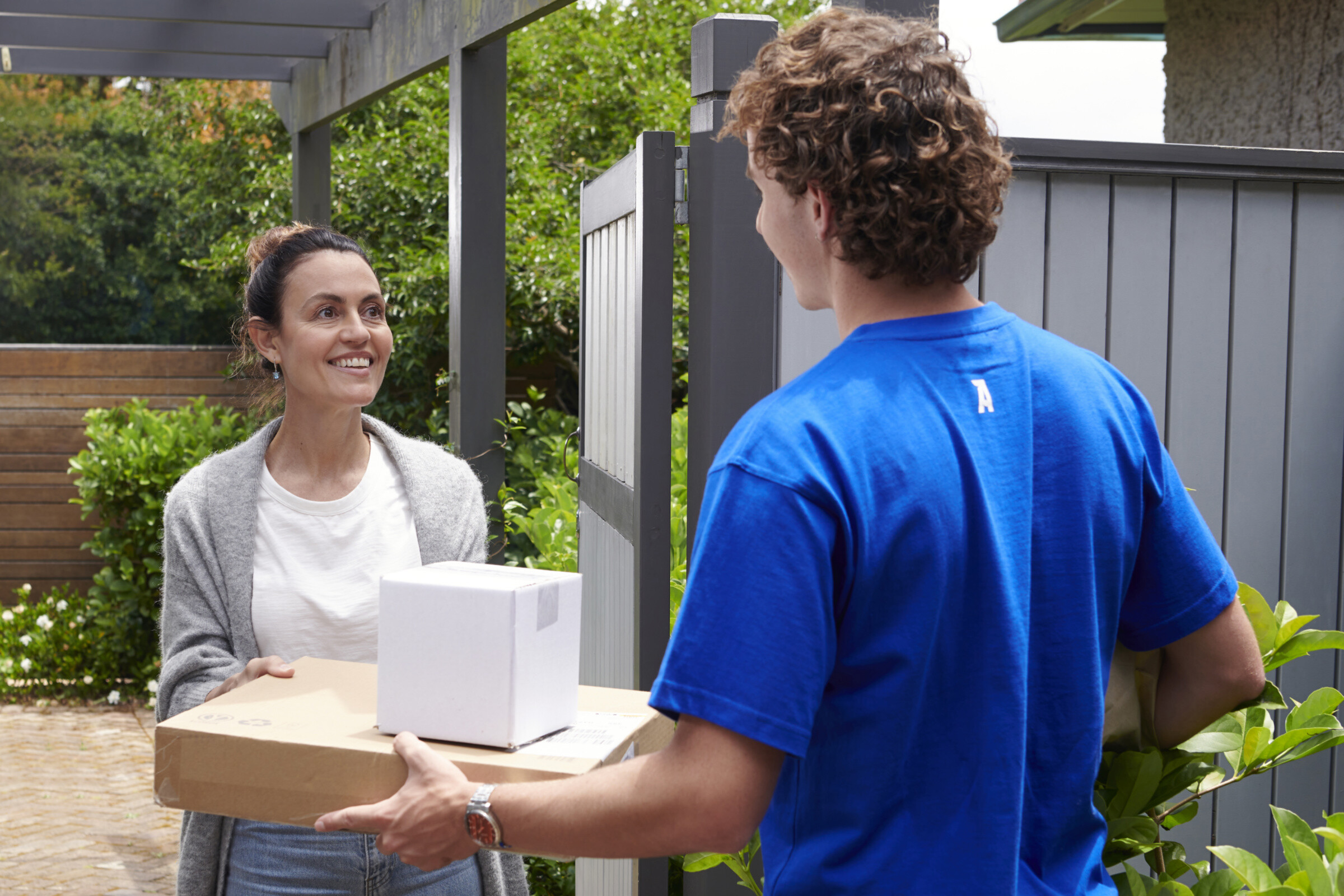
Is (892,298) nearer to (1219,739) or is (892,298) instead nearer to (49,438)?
(1219,739)

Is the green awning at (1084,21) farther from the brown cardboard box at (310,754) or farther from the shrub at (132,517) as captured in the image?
the brown cardboard box at (310,754)

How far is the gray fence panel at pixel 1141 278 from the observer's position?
2.19 meters

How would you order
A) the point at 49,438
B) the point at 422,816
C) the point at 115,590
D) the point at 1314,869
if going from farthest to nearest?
the point at 49,438
the point at 115,590
the point at 1314,869
the point at 422,816

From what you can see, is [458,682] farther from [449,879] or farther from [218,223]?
[218,223]

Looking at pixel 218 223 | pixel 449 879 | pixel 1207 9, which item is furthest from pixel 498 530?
pixel 218 223

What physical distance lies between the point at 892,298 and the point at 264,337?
1383 mm

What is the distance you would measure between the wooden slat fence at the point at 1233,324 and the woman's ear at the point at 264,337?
131cm

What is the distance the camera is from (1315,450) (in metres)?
2.31

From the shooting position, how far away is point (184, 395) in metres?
7.58

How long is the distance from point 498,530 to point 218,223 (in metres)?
11.0

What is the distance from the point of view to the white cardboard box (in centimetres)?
136

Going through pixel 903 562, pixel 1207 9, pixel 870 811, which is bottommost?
pixel 870 811

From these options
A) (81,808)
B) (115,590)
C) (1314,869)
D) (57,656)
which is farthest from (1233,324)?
(57,656)

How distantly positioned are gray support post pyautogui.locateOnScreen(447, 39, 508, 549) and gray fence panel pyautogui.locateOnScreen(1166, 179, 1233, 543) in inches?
104
